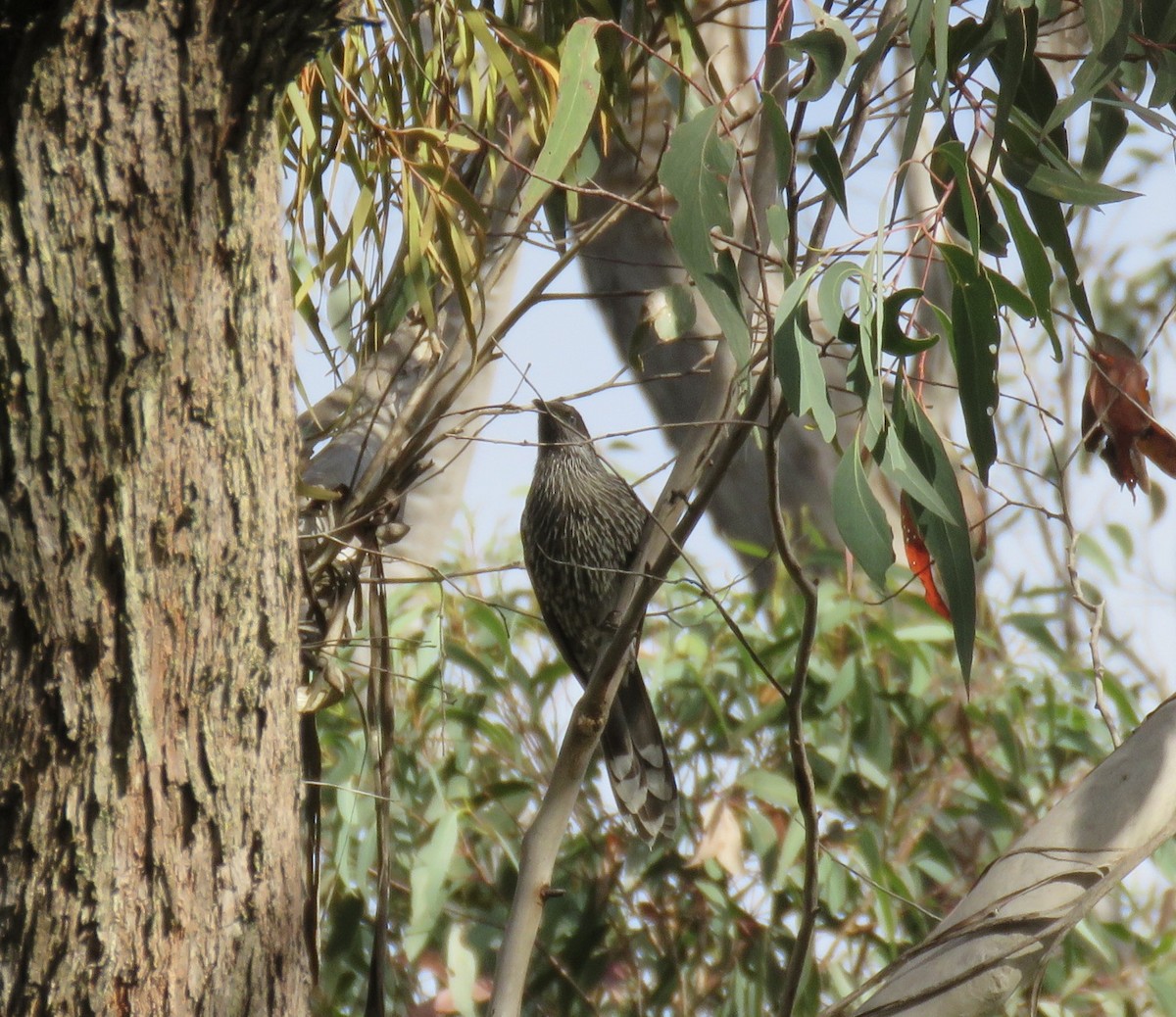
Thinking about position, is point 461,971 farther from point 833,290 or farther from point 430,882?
point 833,290

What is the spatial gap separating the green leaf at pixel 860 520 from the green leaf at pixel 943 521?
0.42ft

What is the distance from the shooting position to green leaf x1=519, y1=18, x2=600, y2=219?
1634mm

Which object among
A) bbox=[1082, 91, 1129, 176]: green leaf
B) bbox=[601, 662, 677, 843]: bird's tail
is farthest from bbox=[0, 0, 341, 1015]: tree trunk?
bbox=[601, 662, 677, 843]: bird's tail

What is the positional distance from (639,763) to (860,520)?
194 centimetres

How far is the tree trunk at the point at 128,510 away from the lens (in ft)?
3.61

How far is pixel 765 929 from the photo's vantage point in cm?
286

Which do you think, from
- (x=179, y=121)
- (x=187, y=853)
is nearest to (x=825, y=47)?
(x=179, y=121)

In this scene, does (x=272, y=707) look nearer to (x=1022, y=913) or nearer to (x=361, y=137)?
(x=1022, y=913)

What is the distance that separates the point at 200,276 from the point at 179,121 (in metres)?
0.13

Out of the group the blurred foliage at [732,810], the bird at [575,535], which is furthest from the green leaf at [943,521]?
the bird at [575,535]

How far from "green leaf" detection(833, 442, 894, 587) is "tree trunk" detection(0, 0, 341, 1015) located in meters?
0.60

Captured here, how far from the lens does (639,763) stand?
3213 millimetres

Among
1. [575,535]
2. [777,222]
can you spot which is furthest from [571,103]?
[575,535]

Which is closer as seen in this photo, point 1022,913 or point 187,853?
point 187,853
